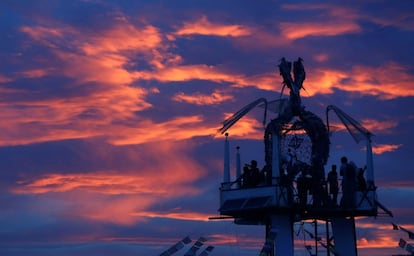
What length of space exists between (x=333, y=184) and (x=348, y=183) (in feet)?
3.13

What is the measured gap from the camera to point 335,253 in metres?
54.0

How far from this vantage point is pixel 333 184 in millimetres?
53781

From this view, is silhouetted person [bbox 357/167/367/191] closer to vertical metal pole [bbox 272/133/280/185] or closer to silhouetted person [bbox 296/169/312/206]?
silhouetted person [bbox 296/169/312/206]

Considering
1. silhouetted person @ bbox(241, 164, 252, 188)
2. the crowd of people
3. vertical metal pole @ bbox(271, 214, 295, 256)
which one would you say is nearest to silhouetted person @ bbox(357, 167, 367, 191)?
the crowd of people

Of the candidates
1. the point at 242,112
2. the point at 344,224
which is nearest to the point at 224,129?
the point at 242,112

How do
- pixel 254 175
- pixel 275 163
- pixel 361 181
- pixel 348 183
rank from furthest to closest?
pixel 361 181, pixel 348 183, pixel 254 175, pixel 275 163

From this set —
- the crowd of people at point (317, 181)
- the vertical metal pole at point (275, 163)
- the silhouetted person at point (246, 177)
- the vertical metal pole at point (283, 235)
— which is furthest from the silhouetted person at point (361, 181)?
the silhouetted person at point (246, 177)

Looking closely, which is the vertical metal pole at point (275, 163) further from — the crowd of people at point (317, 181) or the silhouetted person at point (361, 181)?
the silhouetted person at point (361, 181)

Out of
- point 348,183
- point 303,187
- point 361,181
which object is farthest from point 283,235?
point 361,181

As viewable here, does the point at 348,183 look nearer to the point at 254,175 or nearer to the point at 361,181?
the point at 361,181

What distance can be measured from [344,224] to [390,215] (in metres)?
3.13

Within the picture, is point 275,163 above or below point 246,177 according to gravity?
above

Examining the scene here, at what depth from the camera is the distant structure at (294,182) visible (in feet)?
169

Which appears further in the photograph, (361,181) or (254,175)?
(361,181)
